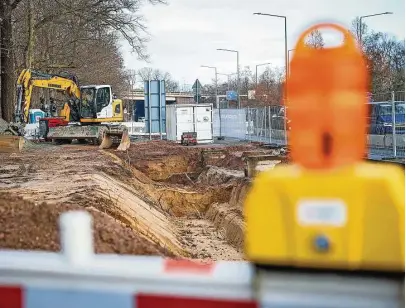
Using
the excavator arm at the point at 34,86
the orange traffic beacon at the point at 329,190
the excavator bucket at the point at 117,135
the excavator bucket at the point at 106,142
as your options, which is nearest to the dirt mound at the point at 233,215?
the orange traffic beacon at the point at 329,190

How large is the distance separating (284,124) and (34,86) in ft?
39.6

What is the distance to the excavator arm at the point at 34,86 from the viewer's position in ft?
77.7

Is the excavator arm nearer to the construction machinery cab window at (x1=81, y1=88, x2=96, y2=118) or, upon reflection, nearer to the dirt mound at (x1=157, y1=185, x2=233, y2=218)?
the construction machinery cab window at (x1=81, y1=88, x2=96, y2=118)

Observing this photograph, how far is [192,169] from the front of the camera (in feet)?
75.9

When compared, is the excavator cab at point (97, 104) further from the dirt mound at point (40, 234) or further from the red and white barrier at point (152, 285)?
the red and white barrier at point (152, 285)

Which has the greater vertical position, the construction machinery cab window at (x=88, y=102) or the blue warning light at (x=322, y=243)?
the construction machinery cab window at (x=88, y=102)

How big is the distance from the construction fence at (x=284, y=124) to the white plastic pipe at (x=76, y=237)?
5.67 ft

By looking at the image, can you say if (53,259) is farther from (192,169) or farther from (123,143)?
(123,143)

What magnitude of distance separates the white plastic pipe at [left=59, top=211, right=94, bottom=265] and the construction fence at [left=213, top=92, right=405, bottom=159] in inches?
68.1

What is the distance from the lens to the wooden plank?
2012 cm

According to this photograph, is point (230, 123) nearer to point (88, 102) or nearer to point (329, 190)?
point (88, 102)

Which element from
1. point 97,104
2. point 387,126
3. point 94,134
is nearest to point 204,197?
point 387,126

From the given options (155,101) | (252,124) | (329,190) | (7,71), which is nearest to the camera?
(329,190)

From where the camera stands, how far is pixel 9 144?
20219 millimetres
